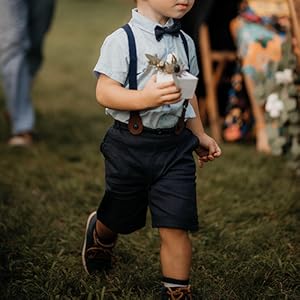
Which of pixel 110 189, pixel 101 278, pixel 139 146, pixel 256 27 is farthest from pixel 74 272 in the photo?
pixel 256 27

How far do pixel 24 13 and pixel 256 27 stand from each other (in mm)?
1597

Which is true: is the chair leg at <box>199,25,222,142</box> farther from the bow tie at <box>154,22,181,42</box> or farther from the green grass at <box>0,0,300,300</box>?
the bow tie at <box>154,22,181,42</box>

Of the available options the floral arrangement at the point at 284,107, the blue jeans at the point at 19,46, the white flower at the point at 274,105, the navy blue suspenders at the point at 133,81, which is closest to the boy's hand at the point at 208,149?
the navy blue suspenders at the point at 133,81

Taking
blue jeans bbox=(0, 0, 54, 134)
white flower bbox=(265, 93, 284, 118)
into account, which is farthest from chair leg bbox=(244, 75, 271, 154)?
blue jeans bbox=(0, 0, 54, 134)

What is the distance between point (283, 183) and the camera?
14.1ft

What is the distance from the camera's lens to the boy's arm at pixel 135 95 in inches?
94.4

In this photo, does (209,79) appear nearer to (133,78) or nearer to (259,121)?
(259,121)

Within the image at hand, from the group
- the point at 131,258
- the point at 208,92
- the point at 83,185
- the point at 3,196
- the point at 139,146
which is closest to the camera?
the point at 139,146

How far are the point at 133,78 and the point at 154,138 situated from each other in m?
0.23

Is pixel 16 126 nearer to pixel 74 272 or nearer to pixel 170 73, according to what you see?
pixel 74 272

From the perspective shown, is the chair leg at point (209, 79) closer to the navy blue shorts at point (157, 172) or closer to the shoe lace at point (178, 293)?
the navy blue shorts at point (157, 172)

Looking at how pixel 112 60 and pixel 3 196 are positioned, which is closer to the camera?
pixel 112 60

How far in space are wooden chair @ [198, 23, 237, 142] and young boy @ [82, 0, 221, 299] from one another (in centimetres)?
280

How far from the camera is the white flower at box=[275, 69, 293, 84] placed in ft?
14.7
